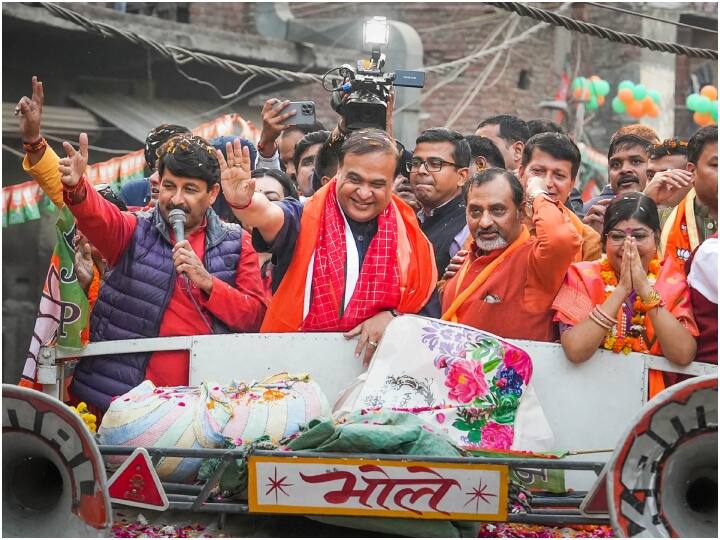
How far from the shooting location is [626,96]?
15164mm

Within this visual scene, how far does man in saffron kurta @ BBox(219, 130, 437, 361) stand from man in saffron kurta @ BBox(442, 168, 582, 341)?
8.3 inches

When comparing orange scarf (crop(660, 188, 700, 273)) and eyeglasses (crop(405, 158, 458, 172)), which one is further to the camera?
eyeglasses (crop(405, 158, 458, 172))

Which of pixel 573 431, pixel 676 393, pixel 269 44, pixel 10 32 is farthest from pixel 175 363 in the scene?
pixel 269 44

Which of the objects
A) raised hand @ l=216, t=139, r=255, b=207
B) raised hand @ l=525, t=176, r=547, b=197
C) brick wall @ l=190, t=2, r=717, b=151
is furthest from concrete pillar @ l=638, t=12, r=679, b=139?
raised hand @ l=216, t=139, r=255, b=207

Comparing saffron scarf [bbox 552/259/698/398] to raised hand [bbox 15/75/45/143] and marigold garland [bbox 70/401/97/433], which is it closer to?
marigold garland [bbox 70/401/97/433]

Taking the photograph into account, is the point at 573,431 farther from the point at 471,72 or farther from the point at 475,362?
the point at 471,72

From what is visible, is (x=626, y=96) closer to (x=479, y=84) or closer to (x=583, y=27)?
(x=479, y=84)

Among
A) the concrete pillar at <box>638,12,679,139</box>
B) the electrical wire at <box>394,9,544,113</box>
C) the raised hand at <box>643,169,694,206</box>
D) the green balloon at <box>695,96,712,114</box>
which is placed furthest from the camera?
the concrete pillar at <box>638,12,679,139</box>

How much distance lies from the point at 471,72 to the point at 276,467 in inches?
450

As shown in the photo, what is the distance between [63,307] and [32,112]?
0.78 m

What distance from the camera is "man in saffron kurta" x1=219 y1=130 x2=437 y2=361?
5113 millimetres

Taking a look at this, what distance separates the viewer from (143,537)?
421cm

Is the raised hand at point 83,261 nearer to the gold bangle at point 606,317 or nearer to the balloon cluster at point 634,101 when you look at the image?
the gold bangle at point 606,317

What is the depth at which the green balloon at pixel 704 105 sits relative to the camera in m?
14.7
